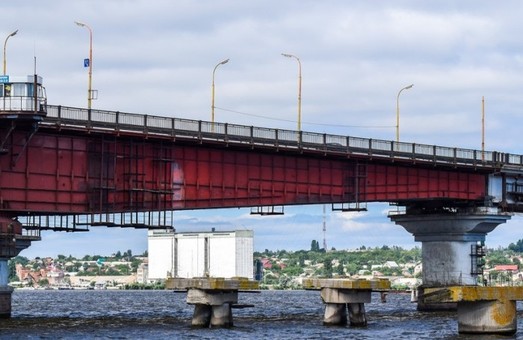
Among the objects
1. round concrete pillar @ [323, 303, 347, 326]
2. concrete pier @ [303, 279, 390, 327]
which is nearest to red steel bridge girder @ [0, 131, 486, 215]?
concrete pier @ [303, 279, 390, 327]

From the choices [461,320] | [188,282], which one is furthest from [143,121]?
[461,320]

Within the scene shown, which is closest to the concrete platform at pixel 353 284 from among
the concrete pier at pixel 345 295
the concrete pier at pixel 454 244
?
the concrete pier at pixel 345 295

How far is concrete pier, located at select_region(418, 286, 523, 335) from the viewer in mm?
80375

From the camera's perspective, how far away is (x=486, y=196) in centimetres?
13275

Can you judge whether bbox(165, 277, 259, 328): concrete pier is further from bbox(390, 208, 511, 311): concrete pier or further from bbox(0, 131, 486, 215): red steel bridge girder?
bbox(390, 208, 511, 311): concrete pier

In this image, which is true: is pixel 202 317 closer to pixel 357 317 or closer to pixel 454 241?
pixel 357 317

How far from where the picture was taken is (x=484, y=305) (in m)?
82.6

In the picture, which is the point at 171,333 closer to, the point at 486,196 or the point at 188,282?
the point at 188,282

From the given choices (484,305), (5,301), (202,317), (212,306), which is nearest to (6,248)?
(5,301)

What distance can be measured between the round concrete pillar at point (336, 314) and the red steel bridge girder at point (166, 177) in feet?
46.8

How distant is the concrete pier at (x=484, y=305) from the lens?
80375mm

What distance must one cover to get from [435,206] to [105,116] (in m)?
47.8

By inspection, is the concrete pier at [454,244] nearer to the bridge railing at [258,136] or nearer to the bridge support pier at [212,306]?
the bridge railing at [258,136]

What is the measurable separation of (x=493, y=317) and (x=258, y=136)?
34588 mm
